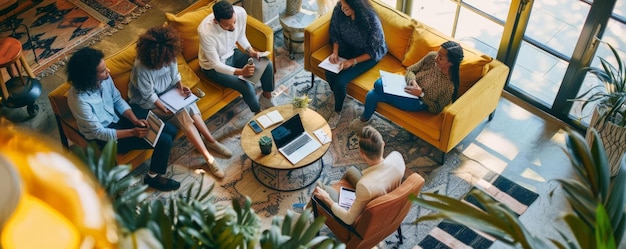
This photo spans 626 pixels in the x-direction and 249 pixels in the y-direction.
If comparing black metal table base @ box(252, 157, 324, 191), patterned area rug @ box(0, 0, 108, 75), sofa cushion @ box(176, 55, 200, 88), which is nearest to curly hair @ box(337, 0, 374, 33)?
black metal table base @ box(252, 157, 324, 191)

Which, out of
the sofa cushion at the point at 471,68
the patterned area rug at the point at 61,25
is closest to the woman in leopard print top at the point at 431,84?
the sofa cushion at the point at 471,68

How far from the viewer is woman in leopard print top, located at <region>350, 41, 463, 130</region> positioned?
4684 millimetres

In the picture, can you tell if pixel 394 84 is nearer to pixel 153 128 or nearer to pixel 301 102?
pixel 301 102

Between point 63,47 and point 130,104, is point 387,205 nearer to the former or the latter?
point 130,104

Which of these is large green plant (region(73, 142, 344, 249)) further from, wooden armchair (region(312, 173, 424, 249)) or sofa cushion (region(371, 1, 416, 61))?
sofa cushion (region(371, 1, 416, 61))

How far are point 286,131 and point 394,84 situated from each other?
3.20 feet

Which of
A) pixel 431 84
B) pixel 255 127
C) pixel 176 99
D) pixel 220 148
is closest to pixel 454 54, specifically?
pixel 431 84

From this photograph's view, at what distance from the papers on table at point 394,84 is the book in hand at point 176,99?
152 centimetres

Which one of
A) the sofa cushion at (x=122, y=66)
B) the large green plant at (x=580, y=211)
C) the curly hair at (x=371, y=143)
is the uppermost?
the large green plant at (x=580, y=211)

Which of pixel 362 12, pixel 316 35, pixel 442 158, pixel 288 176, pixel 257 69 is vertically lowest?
pixel 288 176

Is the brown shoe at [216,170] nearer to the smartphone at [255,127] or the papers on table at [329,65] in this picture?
the smartphone at [255,127]

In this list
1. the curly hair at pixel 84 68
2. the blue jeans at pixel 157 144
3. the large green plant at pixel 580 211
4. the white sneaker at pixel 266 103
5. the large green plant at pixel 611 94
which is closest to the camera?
the large green plant at pixel 580 211

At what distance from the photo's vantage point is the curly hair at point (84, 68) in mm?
4344

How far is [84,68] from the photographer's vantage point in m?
4.34
